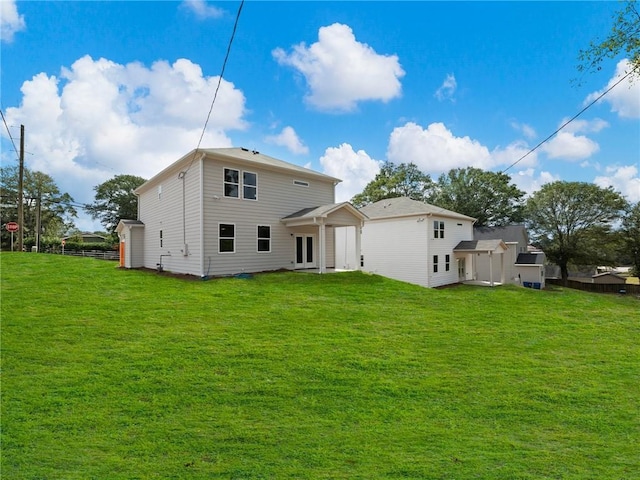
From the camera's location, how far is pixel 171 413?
12.9ft

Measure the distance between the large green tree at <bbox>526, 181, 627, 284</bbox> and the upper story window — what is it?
34.0 m

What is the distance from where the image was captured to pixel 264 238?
15.5m

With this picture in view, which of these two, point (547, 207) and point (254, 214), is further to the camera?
point (547, 207)

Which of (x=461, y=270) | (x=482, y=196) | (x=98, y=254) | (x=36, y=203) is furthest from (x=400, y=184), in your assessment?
(x=36, y=203)

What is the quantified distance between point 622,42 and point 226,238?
1417 centimetres

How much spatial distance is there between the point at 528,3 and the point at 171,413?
14.4 meters

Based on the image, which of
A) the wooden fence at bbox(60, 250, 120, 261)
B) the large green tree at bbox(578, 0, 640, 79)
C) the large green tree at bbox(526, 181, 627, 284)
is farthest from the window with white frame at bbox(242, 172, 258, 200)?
the large green tree at bbox(526, 181, 627, 284)

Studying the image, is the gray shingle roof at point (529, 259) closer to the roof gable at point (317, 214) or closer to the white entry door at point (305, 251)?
the roof gable at point (317, 214)

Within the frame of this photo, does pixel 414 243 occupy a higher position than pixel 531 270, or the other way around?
pixel 414 243

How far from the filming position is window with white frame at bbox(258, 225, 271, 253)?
15.3 metres

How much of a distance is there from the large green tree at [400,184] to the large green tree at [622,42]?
91.9ft

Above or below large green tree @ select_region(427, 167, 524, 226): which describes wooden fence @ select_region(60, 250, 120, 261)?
below

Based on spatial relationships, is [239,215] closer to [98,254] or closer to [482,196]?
[98,254]

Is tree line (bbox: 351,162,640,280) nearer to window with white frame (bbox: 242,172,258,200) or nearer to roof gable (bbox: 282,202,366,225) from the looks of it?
roof gable (bbox: 282,202,366,225)
